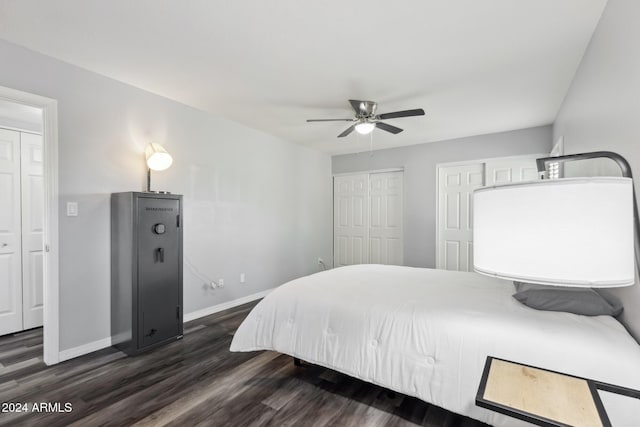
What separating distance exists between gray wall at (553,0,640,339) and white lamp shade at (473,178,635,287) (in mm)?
842

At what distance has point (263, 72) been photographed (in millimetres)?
2617

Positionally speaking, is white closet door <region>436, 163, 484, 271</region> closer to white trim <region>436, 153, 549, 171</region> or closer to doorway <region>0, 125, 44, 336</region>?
white trim <region>436, 153, 549, 171</region>

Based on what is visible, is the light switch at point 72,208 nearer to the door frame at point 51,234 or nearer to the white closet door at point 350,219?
the door frame at point 51,234

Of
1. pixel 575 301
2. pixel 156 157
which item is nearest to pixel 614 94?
pixel 575 301

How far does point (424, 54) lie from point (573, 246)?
6.52 ft

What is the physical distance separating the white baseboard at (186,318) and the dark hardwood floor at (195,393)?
0.26ft

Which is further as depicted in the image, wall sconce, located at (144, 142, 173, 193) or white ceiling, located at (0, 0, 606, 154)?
wall sconce, located at (144, 142, 173, 193)

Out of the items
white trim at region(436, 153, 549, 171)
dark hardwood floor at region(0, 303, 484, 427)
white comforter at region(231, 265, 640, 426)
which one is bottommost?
dark hardwood floor at region(0, 303, 484, 427)

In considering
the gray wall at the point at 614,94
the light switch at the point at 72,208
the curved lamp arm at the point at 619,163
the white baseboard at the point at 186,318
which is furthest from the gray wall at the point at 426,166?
the light switch at the point at 72,208

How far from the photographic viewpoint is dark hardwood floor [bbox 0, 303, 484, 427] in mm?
1786

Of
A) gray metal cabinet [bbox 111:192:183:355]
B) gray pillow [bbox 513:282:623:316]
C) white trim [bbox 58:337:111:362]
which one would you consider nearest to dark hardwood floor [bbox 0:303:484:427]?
white trim [bbox 58:337:111:362]

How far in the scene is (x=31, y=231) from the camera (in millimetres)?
3324

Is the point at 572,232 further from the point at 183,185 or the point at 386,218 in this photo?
the point at 386,218

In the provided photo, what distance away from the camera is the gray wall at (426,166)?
172 inches
